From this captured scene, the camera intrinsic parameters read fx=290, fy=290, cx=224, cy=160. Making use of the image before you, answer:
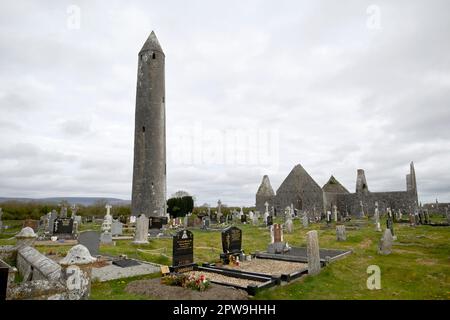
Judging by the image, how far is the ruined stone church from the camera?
3866 centimetres

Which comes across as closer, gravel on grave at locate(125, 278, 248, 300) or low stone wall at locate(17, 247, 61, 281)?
low stone wall at locate(17, 247, 61, 281)

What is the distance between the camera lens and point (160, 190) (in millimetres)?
30109

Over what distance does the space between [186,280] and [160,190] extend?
2259cm

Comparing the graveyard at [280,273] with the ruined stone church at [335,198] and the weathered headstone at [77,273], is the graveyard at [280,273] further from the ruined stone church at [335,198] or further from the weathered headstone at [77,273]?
the ruined stone church at [335,198]

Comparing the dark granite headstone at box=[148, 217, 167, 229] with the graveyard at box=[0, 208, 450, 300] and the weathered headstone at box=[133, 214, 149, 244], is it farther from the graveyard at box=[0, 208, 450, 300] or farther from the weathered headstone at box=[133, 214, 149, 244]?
the graveyard at box=[0, 208, 450, 300]

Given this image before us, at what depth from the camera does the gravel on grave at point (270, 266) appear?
10613 mm

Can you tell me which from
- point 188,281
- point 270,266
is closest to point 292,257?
point 270,266

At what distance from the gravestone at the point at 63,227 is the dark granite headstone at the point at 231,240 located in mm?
13075

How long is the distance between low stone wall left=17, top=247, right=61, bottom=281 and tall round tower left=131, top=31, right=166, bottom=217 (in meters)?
19.1

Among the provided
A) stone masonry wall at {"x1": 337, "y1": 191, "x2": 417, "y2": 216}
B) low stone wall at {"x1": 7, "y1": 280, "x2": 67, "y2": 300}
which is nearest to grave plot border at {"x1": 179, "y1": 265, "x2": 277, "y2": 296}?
low stone wall at {"x1": 7, "y1": 280, "x2": 67, "y2": 300}

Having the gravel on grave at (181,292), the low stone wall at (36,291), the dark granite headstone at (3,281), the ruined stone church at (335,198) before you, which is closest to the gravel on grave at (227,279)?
the gravel on grave at (181,292)

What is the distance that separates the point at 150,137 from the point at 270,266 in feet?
72.3

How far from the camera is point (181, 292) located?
7.53 meters
